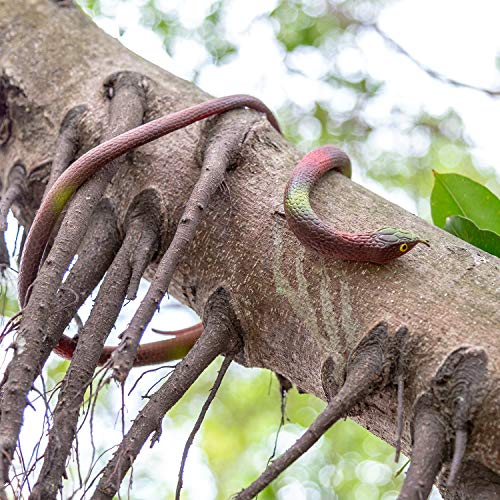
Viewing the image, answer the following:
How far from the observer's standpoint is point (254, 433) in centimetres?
528

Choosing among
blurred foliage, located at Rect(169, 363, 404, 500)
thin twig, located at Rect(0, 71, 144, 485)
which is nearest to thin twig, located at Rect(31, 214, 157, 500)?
thin twig, located at Rect(0, 71, 144, 485)

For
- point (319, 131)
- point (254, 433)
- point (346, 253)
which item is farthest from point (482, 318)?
point (319, 131)

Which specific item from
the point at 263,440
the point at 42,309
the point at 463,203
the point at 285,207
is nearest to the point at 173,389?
the point at 42,309

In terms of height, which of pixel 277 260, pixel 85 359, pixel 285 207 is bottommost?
pixel 85 359

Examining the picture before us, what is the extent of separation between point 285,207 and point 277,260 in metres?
0.14

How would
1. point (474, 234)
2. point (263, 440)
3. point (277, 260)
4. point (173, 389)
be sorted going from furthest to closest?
point (263, 440) < point (474, 234) < point (277, 260) < point (173, 389)

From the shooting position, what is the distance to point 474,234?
7.20ft

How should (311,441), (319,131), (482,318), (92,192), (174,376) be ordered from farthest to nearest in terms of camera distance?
1. (319,131)
2. (92,192)
3. (174,376)
4. (482,318)
5. (311,441)

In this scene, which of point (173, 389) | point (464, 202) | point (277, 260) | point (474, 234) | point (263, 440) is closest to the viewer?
point (173, 389)

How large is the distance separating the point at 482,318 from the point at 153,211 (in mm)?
945

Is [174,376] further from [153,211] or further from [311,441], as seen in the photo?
[153,211]

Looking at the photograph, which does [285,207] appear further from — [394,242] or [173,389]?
[173,389]

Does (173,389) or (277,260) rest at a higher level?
(277,260)

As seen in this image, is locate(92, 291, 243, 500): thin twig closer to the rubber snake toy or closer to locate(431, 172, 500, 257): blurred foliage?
the rubber snake toy
